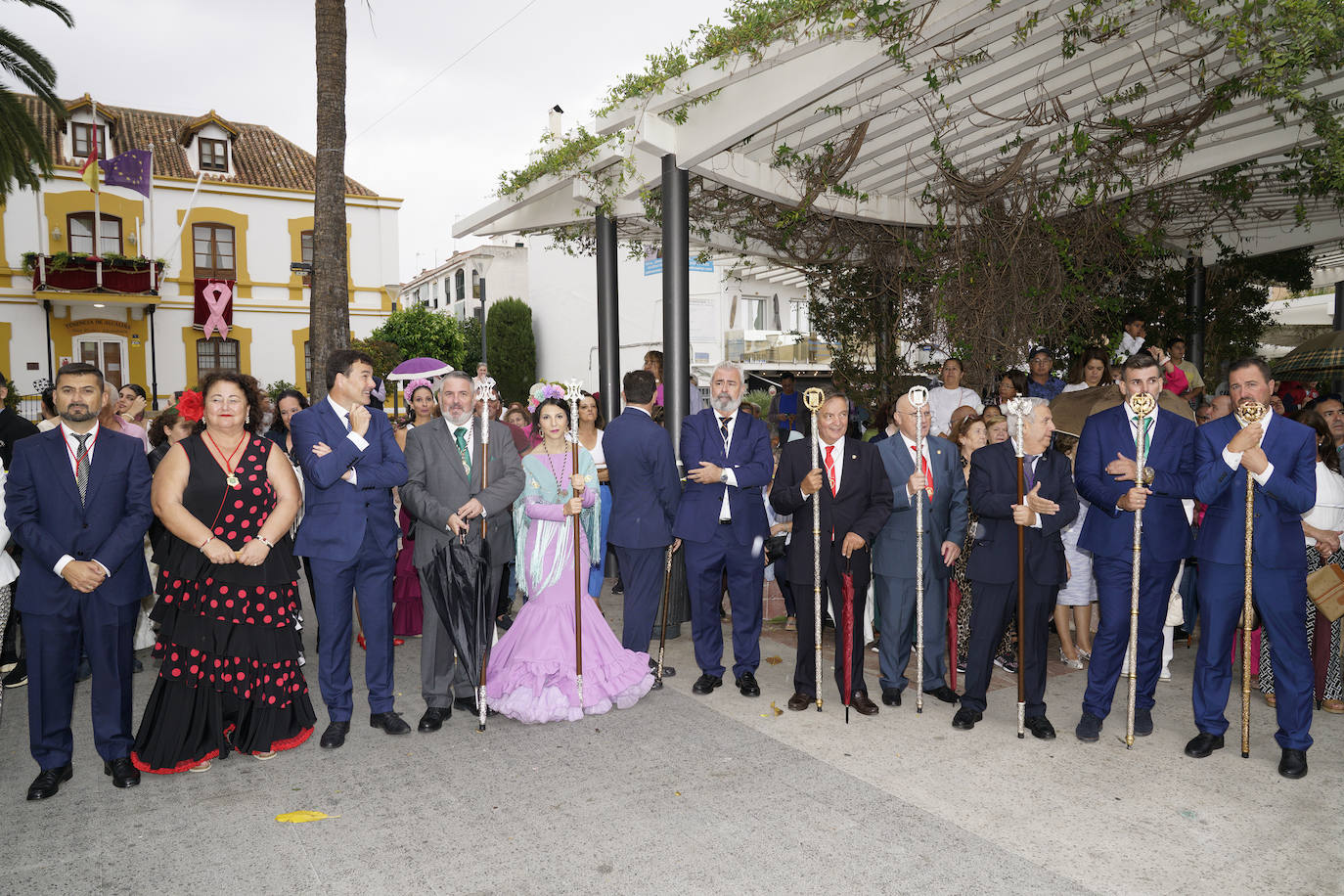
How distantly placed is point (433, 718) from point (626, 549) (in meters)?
1.53

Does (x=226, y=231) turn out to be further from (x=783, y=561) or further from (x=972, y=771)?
(x=972, y=771)

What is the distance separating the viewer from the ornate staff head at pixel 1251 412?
4348mm

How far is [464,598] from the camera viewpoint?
205 inches

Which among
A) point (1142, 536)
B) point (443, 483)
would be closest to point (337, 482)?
point (443, 483)

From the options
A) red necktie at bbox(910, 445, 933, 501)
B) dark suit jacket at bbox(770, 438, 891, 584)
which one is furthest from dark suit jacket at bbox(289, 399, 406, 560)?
red necktie at bbox(910, 445, 933, 501)

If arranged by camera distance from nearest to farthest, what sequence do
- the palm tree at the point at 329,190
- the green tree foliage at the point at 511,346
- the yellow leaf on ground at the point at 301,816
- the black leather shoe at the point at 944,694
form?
the yellow leaf on ground at the point at 301,816 → the black leather shoe at the point at 944,694 → the palm tree at the point at 329,190 → the green tree foliage at the point at 511,346

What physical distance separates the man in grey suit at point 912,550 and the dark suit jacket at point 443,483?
90.7 inches

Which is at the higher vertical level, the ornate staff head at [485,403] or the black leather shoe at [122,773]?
the ornate staff head at [485,403]

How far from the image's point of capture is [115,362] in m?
26.4

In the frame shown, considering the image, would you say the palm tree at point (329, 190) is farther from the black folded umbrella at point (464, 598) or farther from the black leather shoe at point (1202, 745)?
the black leather shoe at point (1202, 745)

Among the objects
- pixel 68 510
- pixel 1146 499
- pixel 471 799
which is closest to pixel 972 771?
pixel 1146 499

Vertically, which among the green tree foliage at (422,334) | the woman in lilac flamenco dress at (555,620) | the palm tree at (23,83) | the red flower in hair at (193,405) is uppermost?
the palm tree at (23,83)

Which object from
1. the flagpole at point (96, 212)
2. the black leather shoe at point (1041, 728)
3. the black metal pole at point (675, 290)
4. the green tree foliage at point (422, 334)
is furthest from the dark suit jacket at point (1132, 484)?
the green tree foliage at point (422, 334)

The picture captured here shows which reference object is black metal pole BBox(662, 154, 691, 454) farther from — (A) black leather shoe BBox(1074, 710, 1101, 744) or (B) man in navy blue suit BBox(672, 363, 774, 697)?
(A) black leather shoe BBox(1074, 710, 1101, 744)
